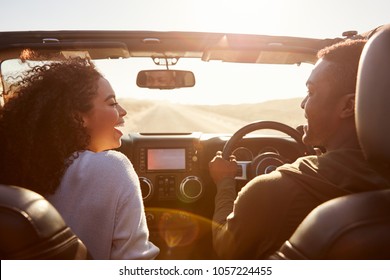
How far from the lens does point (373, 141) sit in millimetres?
1767

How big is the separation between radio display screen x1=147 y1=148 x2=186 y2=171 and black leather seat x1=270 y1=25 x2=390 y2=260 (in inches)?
125

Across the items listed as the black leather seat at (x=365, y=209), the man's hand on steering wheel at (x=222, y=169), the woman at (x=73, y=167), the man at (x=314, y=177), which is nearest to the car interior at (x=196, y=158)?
the black leather seat at (x=365, y=209)

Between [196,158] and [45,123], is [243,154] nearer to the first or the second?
[196,158]

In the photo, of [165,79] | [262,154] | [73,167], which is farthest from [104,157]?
[165,79]

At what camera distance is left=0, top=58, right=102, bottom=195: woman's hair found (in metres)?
2.44

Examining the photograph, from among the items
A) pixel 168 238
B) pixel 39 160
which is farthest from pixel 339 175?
pixel 168 238

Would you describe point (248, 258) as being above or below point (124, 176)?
below

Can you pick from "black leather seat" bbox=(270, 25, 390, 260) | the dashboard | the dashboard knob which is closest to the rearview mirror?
the dashboard

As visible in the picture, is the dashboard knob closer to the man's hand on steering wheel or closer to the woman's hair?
the man's hand on steering wheel

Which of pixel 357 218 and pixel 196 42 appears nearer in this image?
pixel 357 218

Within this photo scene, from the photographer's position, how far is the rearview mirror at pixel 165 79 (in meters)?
4.41

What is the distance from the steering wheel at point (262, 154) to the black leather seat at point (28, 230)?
2058 millimetres
